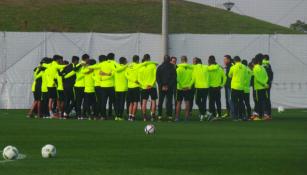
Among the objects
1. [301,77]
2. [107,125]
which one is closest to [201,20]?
[301,77]

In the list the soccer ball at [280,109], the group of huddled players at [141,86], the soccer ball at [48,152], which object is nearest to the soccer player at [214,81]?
the group of huddled players at [141,86]

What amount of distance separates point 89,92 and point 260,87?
5.30m

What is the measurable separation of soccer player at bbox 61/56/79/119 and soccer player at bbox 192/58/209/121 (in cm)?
368

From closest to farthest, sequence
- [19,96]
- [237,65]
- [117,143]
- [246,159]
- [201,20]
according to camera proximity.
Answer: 1. [246,159]
2. [117,143]
3. [237,65]
4. [19,96]
5. [201,20]

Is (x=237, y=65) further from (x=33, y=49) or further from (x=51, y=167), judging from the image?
(x=51, y=167)

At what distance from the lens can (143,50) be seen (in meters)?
35.8

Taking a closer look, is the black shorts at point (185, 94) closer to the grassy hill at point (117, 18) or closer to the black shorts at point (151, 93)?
the black shorts at point (151, 93)

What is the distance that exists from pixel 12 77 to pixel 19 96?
86cm

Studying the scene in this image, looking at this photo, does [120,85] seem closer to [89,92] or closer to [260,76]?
[89,92]

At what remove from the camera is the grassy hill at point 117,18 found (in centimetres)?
4547

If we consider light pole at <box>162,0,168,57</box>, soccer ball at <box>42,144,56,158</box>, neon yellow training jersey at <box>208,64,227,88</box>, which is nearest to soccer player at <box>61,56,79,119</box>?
neon yellow training jersey at <box>208,64,227,88</box>

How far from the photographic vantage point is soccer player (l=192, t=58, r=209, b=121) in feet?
91.7

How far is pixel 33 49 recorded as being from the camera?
35.6 m

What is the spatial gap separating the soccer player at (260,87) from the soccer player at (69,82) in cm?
557
